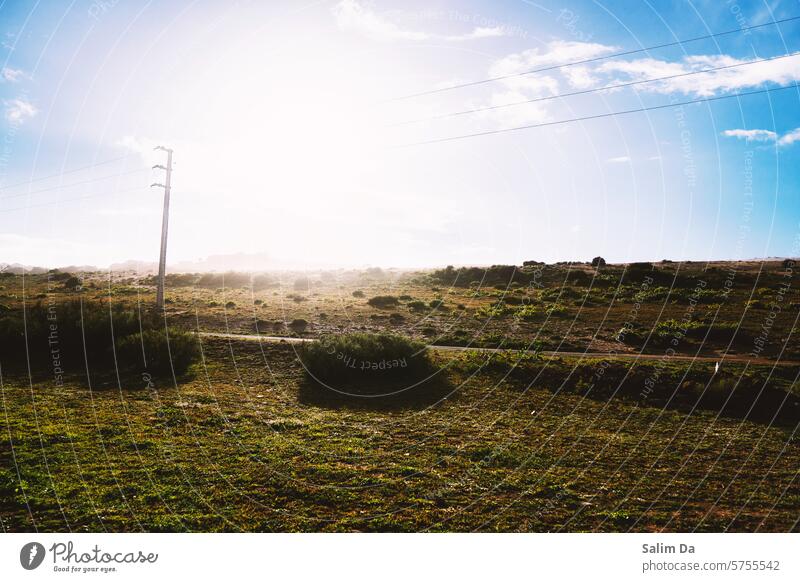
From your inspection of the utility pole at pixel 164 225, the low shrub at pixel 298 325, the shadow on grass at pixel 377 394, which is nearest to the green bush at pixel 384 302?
the low shrub at pixel 298 325

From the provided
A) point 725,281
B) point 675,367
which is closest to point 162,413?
point 675,367

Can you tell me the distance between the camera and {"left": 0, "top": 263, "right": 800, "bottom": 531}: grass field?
7746 millimetres

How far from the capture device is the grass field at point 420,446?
305 inches

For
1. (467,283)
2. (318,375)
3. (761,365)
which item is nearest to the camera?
(318,375)

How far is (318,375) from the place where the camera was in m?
17.8

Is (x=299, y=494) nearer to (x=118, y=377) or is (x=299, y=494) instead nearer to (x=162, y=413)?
(x=162, y=413)

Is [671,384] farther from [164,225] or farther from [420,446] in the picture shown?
[164,225]

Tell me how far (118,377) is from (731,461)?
1886 centimetres
